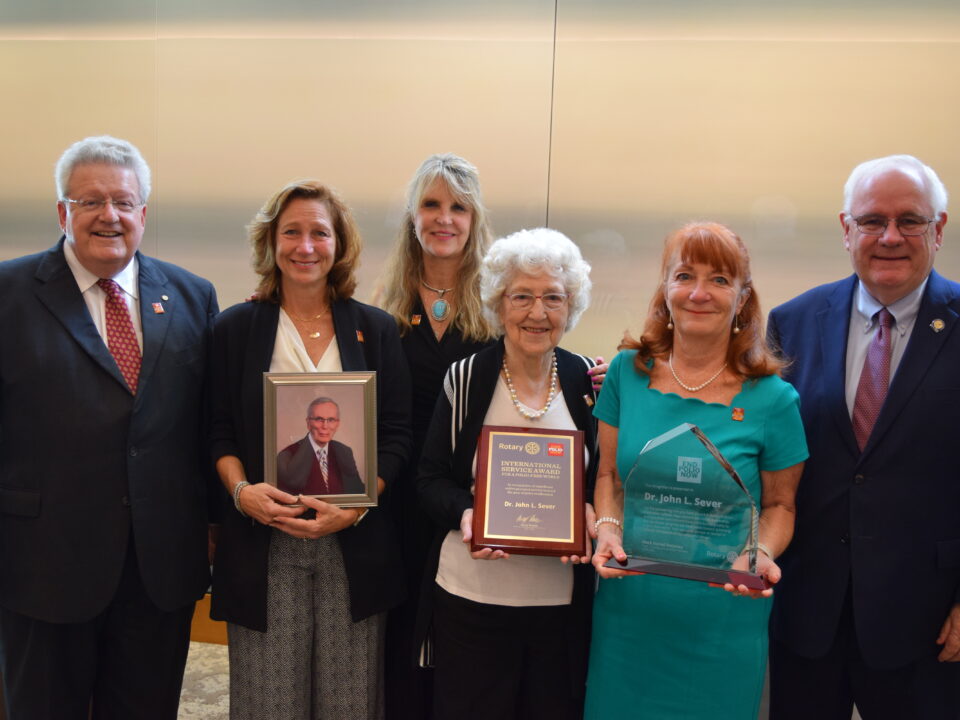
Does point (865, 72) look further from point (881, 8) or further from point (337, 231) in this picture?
point (337, 231)

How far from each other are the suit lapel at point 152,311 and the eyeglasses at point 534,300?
46.2 inches

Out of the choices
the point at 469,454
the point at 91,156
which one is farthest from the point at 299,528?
the point at 91,156

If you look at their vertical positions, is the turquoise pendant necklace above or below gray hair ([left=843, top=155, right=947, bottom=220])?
below

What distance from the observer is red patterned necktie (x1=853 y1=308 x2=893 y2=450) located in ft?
7.53

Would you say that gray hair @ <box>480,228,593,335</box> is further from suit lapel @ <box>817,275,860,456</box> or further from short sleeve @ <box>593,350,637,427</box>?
suit lapel @ <box>817,275,860,456</box>

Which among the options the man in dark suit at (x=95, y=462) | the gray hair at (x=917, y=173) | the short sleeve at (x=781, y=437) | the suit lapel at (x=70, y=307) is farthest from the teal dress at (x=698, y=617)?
the suit lapel at (x=70, y=307)

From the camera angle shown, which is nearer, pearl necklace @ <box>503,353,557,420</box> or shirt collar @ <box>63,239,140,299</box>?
pearl necklace @ <box>503,353,557,420</box>

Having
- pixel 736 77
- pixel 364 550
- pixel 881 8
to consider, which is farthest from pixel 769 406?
pixel 881 8

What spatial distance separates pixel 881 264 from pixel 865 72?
199 cm

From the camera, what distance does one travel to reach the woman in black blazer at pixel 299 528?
2.41m

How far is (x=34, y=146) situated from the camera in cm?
456

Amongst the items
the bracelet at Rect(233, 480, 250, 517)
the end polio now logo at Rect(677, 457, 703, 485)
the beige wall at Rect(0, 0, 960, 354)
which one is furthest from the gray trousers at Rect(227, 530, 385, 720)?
the beige wall at Rect(0, 0, 960, 354)

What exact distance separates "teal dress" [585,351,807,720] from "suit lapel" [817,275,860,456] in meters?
0.24

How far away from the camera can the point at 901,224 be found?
2.33m
